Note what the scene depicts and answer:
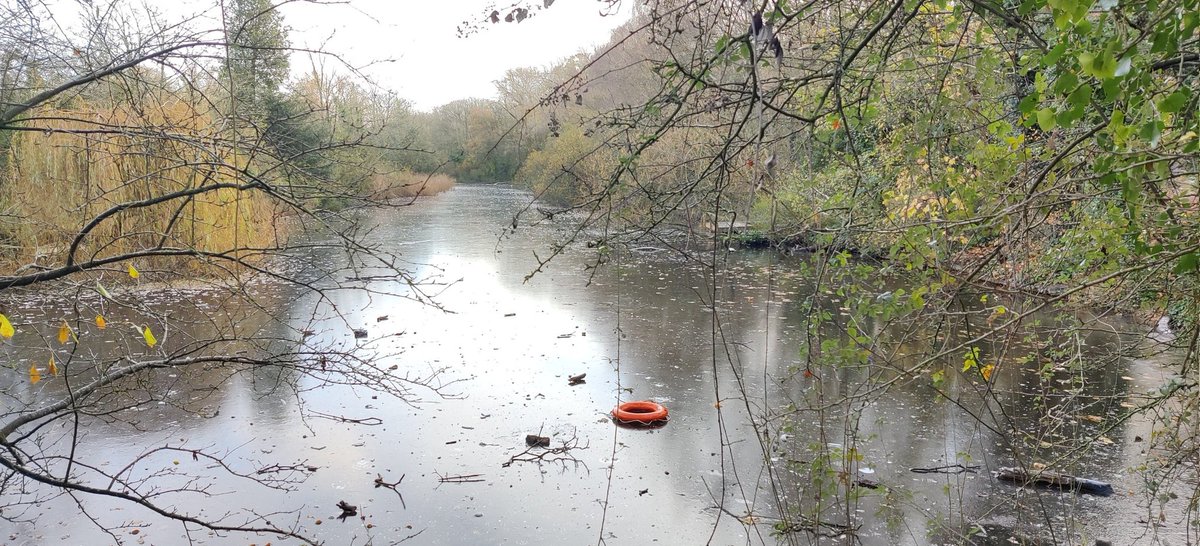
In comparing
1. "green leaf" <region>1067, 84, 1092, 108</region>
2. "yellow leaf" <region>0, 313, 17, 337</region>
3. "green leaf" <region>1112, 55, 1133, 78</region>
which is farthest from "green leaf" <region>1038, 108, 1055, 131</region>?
"yellow leaf" <region>0, 313, 17, 337</region>

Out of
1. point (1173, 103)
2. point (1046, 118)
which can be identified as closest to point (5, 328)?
point (1046, 118)

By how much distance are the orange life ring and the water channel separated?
10 centimetres

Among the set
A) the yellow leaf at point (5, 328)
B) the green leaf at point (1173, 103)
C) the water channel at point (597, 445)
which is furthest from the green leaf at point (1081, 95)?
the yellow leaf at point (5, 328)

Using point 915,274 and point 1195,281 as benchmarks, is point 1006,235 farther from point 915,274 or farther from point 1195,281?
point 1195,281

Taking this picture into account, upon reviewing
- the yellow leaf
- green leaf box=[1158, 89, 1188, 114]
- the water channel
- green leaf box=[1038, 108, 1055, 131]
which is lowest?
the water channel

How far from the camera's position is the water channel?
4.33 metres

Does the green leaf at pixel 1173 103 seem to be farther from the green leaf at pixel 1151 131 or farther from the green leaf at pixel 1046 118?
the green leaf at pixel 1046 118

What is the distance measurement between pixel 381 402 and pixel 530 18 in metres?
5.07

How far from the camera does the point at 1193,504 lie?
2.68 meters

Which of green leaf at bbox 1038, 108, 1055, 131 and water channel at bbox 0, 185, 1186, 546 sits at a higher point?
green leaf at bbox 1038, 108, 1055, 131

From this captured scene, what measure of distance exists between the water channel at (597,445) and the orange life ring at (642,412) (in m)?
0.10

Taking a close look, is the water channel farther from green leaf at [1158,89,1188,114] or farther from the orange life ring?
green leaf at [1158,89,1188,114]

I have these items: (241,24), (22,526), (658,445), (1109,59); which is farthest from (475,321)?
(1109,59)

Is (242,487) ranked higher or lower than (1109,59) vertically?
lower
